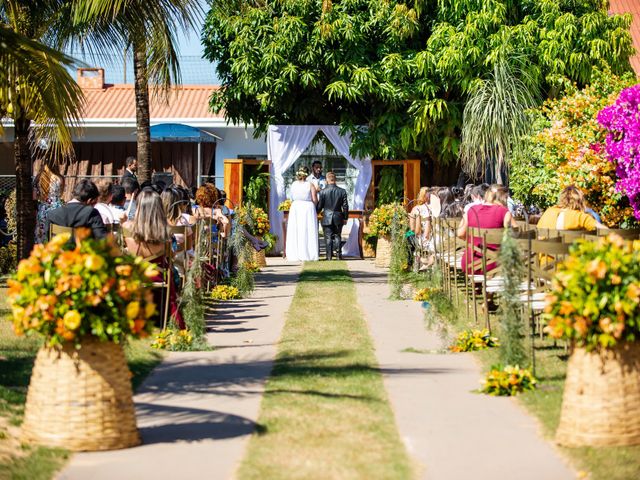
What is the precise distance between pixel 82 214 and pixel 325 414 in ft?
15.5

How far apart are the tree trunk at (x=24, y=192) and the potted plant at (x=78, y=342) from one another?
1087 cm

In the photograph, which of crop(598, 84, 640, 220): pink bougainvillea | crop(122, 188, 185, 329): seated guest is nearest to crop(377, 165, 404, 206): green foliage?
crop(598, 84, 640, 220): pink bougainvillea

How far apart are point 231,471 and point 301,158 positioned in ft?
64.5

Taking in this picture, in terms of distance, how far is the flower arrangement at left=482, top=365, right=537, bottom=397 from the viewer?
8.23 m

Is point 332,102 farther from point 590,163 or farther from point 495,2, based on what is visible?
point 590,163

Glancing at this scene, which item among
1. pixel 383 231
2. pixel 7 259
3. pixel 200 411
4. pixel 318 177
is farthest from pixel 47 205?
pixel 200 411

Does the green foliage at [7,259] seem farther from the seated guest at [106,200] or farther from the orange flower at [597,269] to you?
the orange flower at [597,269]

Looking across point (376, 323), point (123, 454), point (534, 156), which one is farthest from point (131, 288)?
point (534, 156)

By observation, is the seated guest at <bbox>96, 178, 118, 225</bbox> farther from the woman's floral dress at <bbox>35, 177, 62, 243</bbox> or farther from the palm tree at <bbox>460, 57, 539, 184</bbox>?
the palm tree at <bbox>460, 57, 539, 184</bbox>

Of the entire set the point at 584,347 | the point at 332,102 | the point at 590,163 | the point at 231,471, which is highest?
the point at 332,102

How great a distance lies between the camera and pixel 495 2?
935 inches

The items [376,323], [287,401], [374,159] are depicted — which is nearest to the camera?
[287,401]

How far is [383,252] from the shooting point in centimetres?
2134

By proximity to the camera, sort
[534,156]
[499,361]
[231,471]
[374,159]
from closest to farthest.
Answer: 1. [231,471]
2. [499,361]
3. [534,156]
4. [374,159]
